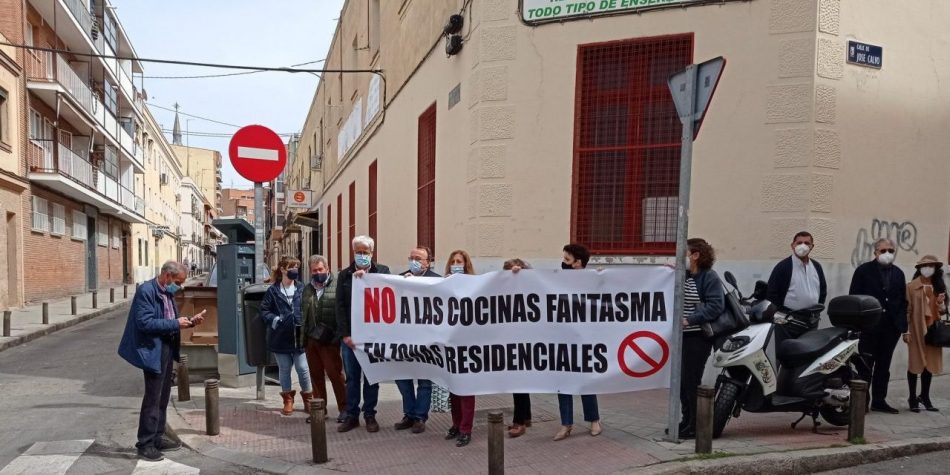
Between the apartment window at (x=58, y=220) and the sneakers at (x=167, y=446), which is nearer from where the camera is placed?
the sneakers at (x=167, y=446)

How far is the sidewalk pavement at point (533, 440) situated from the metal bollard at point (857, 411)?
0.12 metres

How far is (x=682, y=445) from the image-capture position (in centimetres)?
514

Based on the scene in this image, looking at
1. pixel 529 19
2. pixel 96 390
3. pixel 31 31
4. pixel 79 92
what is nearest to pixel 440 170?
pixel 529 19

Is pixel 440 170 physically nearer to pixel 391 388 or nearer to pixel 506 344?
pixel 391 388

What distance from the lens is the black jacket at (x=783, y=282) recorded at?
6379 millimetres

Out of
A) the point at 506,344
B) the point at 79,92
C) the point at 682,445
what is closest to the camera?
the point at 682,445

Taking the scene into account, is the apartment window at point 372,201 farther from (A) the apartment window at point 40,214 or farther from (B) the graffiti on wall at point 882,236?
(A) the apartment window at point 40,214

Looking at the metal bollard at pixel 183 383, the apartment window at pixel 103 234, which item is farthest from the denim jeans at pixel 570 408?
the apartment window at pixel 103 234

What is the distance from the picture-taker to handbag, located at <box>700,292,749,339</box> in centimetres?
527

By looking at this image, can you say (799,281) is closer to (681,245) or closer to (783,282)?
(783,282)

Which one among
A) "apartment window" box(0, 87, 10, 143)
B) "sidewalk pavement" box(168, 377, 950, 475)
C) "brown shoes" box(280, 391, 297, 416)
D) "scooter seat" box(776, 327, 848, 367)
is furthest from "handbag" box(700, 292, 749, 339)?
"apartment window" box(0, 87, 10, 143)

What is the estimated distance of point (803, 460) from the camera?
491cm

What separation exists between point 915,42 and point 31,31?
25825mm

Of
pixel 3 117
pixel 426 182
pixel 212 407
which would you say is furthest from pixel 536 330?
pixel 3 117
